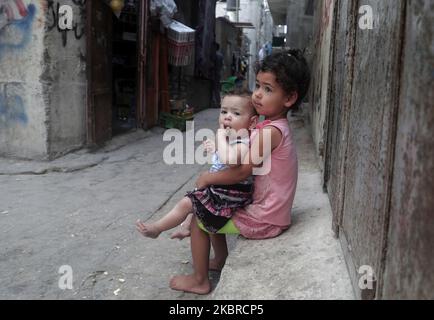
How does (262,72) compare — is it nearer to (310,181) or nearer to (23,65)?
(310,181)

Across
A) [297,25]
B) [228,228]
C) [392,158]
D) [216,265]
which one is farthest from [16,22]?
[297,25]

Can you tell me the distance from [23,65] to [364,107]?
4.41 metres

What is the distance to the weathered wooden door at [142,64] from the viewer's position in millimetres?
7727

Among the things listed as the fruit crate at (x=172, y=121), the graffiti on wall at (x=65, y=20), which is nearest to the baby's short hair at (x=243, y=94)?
the graffiti on wall at (x=65, y=20)

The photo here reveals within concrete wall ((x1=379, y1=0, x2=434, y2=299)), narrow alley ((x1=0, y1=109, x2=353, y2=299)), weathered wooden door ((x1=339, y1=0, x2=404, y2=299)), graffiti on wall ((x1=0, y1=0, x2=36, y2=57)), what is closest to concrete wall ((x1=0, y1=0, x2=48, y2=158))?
graffiti on wall ((x1=0, y1=0, x2=36, y2=57))

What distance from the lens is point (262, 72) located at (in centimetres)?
241

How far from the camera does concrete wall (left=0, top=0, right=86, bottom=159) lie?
5.27 meters

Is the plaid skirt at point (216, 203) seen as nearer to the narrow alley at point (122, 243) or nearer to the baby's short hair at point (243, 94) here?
the narrow alley at point (122, 243)

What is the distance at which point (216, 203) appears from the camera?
2.41 m

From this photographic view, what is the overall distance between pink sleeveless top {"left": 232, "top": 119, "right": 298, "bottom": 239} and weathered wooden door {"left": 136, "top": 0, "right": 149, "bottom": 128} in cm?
577

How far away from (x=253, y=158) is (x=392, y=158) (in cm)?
96

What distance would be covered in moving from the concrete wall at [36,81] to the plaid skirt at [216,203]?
347cm

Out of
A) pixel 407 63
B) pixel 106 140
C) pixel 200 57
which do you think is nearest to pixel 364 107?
pixel 407 63

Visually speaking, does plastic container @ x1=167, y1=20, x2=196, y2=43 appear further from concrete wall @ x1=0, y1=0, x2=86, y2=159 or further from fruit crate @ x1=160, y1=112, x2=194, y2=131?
concrete wall @ x1=0, y1=0, x2=86, y2=159
